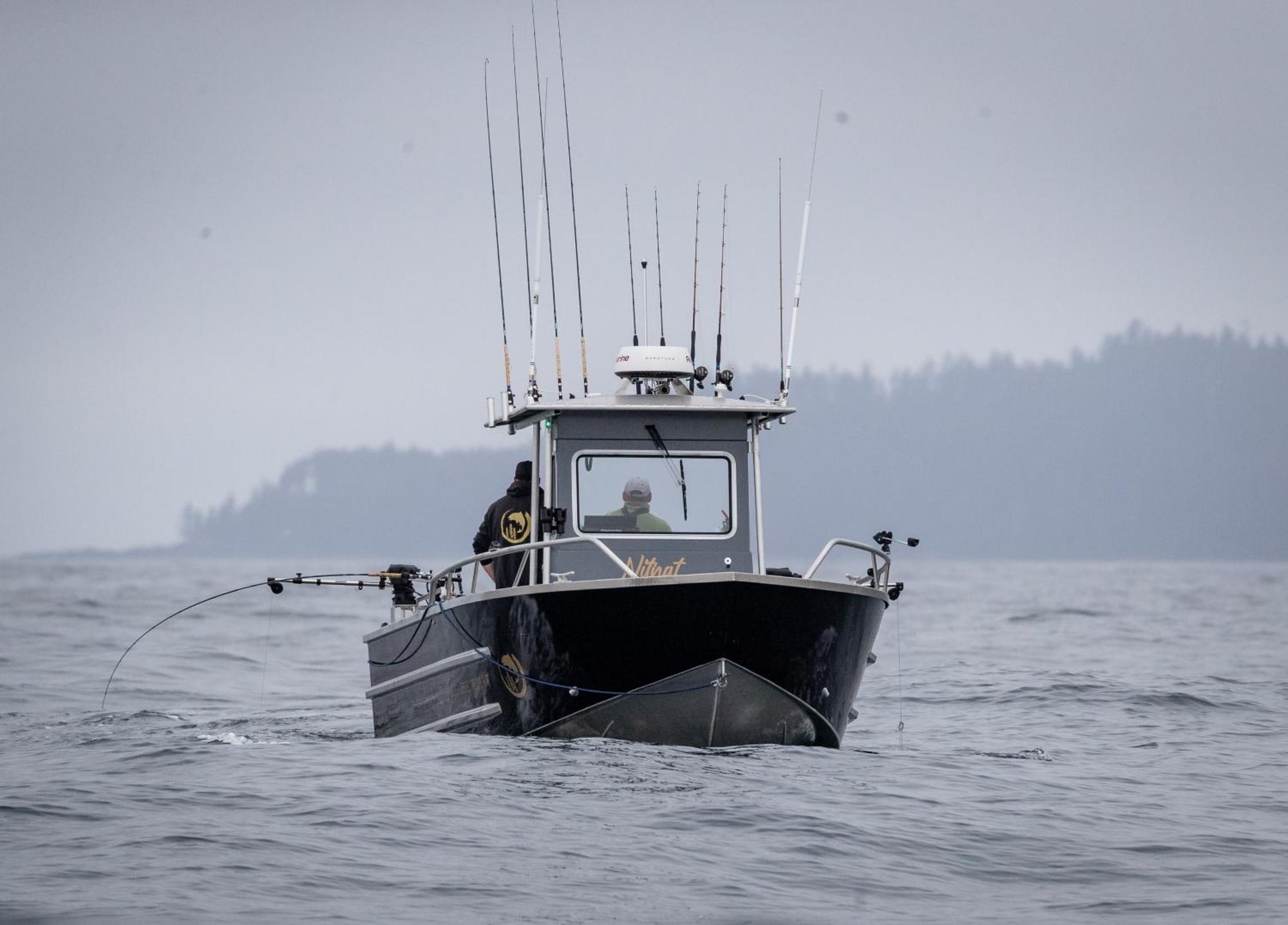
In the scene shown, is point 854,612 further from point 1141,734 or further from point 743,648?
point 1141,734

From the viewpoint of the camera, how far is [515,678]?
42.3 feet

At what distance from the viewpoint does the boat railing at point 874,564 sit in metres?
12.9

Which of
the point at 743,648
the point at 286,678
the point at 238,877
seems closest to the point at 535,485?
the point at 743,648

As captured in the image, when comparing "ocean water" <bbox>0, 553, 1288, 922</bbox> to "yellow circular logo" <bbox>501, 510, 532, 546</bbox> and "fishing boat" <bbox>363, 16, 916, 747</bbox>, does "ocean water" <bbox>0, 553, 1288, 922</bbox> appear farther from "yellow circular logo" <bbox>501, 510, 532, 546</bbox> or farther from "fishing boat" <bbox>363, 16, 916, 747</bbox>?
"yellow circular logo" <bbox>501, 510, 532, 546</bbox>

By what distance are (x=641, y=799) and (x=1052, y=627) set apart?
31.5 metres

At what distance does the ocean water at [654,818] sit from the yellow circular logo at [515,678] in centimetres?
38

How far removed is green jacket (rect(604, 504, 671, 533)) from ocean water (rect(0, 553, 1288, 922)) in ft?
6.22

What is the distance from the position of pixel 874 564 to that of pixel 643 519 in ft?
5.74

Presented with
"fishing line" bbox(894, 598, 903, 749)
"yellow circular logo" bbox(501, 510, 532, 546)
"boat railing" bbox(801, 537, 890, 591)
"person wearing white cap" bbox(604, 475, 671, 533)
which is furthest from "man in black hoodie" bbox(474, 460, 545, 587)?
"fishing line" bbox(894, 598, 903, 749)

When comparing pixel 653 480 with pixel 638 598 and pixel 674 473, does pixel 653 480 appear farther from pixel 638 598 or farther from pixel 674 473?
pixel 638 598

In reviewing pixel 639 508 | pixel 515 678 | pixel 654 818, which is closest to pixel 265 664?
pixel 639 508

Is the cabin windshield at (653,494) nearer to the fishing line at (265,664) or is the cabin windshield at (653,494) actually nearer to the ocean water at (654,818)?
the ocean water at (654,818)

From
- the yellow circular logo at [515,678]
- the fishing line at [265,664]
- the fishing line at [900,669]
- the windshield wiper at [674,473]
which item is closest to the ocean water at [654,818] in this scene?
the fishing line at [900,669]

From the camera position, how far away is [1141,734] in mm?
17281
